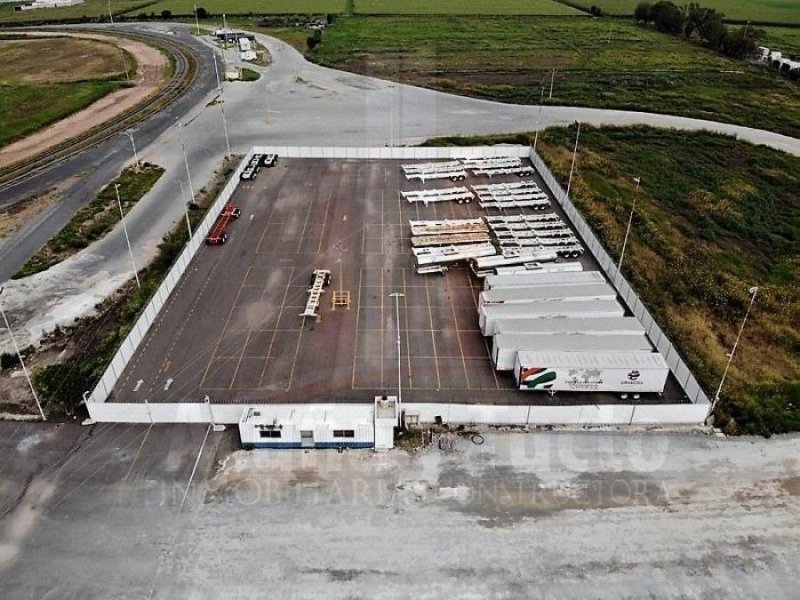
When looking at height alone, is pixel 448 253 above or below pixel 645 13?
below

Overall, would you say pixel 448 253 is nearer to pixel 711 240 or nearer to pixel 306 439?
pixel 306 439

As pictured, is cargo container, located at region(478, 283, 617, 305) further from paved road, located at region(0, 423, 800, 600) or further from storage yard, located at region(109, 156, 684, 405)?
paved road, located at region(0, 423, 800, 600)

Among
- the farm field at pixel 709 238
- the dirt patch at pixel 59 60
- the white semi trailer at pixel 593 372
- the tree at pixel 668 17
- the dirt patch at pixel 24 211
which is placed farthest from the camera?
the tree at pixel 668 17

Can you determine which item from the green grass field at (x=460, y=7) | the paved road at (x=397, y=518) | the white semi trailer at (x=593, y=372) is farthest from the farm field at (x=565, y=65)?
the paved road at (x=397, y=518)

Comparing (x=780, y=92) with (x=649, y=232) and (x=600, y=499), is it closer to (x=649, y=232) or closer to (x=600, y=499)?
(x=649, y=232)

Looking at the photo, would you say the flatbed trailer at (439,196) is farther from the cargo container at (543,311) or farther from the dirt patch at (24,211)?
the dirt patch at (24,211)

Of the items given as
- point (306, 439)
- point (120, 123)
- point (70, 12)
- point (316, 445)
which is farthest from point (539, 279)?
point (70, 12)
